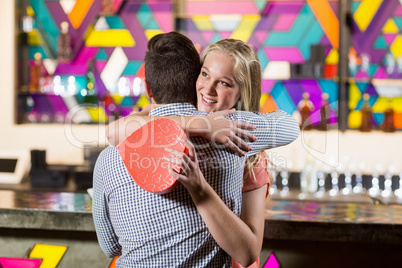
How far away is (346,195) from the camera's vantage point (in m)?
3.91

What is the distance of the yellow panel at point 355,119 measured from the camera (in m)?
4.28

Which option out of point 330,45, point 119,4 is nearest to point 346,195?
point 330,45

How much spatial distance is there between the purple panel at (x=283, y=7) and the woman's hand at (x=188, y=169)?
3.46 meters

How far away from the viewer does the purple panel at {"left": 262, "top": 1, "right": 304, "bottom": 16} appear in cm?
429

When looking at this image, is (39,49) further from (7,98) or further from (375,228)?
(375,228)

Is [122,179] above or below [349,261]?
above

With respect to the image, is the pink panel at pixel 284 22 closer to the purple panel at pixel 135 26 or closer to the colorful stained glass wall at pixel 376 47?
the colorful stained glass wall at pixel 376 47

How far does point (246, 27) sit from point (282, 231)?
113 inches

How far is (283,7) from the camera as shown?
4.31 metres

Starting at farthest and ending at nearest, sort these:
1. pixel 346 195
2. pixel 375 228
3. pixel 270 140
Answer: pixel 346 195
pixel 375 228
pixel 270 140

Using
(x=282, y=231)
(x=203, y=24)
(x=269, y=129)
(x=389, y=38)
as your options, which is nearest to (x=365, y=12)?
(x=389, y=38)

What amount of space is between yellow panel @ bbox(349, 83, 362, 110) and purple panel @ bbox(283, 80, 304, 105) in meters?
0.40

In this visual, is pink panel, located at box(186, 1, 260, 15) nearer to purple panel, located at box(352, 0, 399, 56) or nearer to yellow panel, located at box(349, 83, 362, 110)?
purple panel, located at box(352, 0, 399, 56)

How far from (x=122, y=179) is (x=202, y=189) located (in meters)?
0.19
